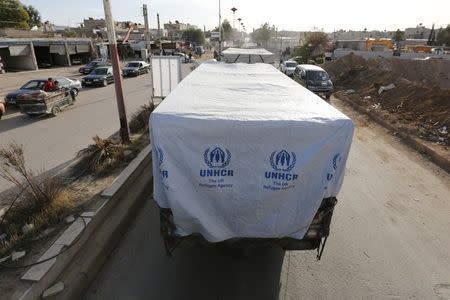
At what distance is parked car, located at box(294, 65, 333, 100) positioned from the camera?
20391 mm

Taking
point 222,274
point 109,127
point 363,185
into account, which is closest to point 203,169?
point 222,274

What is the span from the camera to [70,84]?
20984 millimetres

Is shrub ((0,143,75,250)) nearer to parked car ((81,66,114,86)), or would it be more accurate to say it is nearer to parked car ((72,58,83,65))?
parked car ((81,66,114,86))

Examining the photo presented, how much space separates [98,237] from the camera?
5414 millimetres

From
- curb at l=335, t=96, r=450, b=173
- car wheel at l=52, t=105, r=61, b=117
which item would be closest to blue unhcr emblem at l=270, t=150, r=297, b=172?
curb at l=335, t=96, r=450, b=173

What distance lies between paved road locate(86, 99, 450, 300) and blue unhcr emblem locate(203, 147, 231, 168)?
1987 millimetres

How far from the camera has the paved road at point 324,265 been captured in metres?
4.54

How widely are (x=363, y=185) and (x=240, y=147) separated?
5.58 m

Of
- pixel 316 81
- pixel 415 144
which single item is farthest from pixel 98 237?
pixel 316 81

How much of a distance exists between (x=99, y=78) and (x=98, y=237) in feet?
78.6

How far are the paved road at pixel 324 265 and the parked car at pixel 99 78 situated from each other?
22.5 m

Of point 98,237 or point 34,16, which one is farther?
point 34,16

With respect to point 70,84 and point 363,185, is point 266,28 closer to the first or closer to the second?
point 70,84

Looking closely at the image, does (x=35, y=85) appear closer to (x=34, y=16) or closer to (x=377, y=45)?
(x=377, y=45)
